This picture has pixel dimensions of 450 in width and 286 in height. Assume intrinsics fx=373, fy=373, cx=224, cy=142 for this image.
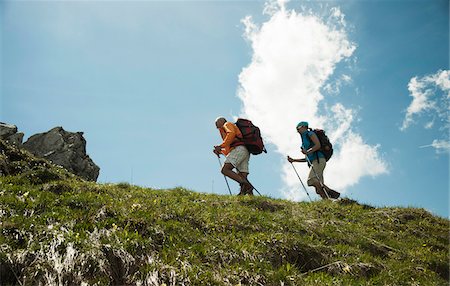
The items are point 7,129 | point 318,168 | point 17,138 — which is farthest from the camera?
point 17,138

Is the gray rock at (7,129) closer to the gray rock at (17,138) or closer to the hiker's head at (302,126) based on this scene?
the gray rock at (17,138)

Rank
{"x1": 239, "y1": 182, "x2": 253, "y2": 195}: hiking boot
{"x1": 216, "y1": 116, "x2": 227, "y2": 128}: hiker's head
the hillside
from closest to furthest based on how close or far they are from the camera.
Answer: the hillside, {"x1": 239, "y1": 182, "x2": 253, "y2": 195}: hiking boot, {"x1": 216, "y1": 116, "x2": 227, "y2": 128}: hiker's head

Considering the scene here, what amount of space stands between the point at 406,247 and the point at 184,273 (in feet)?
22.7

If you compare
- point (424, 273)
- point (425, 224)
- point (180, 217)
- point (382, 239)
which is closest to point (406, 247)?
point (382, 239)

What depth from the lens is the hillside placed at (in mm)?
6410

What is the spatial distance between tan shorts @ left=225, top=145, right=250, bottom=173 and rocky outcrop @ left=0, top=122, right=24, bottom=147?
32.5ft

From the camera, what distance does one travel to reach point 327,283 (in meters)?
7.19

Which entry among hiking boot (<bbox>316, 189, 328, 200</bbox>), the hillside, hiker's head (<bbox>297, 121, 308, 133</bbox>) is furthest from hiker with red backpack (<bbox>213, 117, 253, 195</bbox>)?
hiking boot (<bbox>316, 189, 328, 200</bbox>)

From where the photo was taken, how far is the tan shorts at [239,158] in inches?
549

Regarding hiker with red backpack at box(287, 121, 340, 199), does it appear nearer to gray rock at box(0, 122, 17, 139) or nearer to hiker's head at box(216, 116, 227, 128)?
hiker's head at box(216, 116, 227, 128)

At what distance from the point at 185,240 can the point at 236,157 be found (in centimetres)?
640

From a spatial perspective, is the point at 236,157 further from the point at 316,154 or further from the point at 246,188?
the point at 316,154

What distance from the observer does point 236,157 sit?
13953 millimetres

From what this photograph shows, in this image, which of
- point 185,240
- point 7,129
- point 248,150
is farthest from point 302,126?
point 7,129
